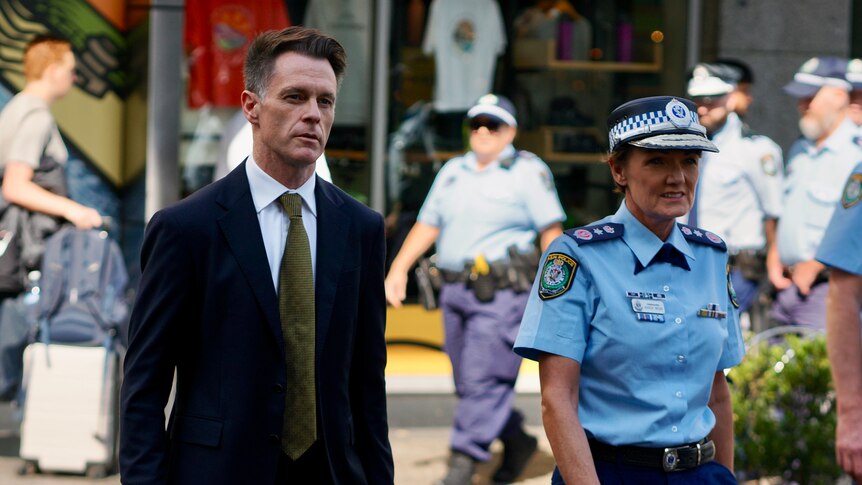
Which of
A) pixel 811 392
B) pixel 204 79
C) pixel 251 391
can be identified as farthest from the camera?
pixel 204 79

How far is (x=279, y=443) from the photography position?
3.19 metres

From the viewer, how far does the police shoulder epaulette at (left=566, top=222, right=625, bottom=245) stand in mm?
3625

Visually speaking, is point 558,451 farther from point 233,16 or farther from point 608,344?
point 233,16

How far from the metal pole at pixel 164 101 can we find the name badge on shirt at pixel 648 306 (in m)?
5.89

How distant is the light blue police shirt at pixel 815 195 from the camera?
8570 millimetres

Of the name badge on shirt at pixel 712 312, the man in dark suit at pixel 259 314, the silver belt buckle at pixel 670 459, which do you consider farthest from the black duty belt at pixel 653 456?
the man in dark suit at pixel 259 314

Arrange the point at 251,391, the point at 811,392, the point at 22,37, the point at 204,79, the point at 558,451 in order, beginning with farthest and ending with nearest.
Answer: the point at 204,79 < the point at 22,37 < the point at 811,392 < the point at 558,451 < the point at 251,391

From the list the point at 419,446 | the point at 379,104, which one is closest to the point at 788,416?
the point at 419,446

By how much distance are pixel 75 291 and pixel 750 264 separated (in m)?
4.16

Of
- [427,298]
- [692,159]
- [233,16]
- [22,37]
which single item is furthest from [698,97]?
[692,159]

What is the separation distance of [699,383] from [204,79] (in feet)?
21.0

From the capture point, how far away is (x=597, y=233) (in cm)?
365

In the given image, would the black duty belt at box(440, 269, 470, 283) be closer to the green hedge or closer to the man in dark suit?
the green hedge

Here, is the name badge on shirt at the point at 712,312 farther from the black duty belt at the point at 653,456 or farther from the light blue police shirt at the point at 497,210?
the light blue police shirt at the point at 497,210
